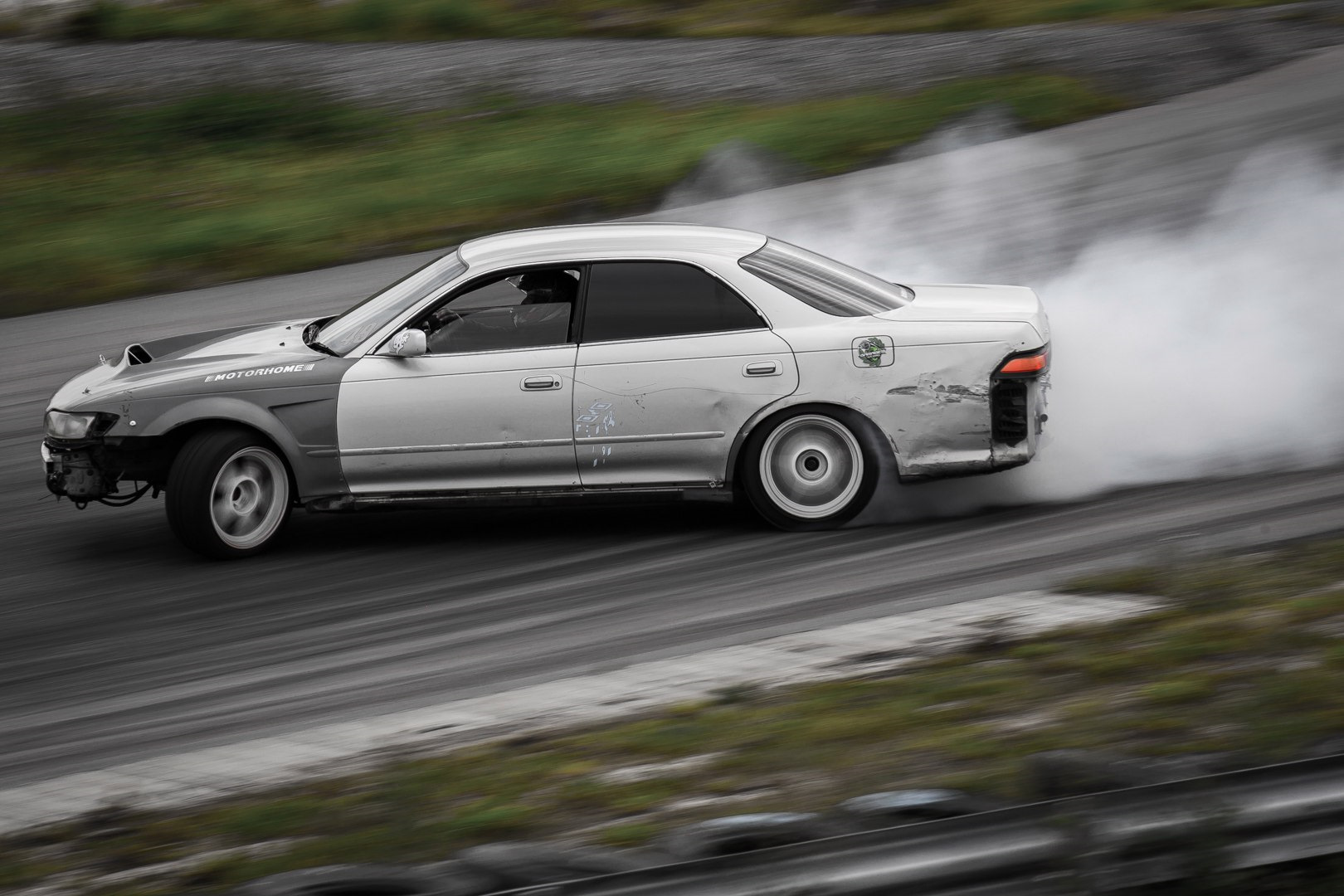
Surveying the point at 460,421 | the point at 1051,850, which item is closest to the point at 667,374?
the point at 460,421

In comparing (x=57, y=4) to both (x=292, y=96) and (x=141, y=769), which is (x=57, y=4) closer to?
(x=292, y=96)

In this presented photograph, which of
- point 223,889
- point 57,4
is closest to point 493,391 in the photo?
point 223,889

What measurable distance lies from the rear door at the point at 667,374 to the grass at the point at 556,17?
14.0 meters

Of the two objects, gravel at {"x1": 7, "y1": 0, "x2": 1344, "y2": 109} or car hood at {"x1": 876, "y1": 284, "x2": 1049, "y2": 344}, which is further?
gravel at {"x1": 7, "y1": 0, "x2": 1344, "y2": 109}

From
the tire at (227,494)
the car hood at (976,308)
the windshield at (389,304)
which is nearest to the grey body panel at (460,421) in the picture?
the windshield at (389,304)

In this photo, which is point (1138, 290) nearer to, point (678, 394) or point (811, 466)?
point (811, 466)

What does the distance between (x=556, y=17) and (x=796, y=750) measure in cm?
1826

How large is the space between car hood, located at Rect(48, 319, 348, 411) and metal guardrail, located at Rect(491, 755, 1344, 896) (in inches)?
158

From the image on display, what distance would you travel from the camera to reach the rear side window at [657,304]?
691 centimetres

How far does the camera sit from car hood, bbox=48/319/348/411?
7.05 metres

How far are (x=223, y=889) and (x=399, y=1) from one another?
1934 cm

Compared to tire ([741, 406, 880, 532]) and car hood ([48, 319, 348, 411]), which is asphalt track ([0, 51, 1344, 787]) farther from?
car hood ([48, 319, 348, 411])

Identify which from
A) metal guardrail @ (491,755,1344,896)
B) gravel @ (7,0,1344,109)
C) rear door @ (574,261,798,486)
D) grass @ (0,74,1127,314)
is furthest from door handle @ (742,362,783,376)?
gravel @ (7,0,1344,109)

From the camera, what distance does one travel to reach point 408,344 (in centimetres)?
688
